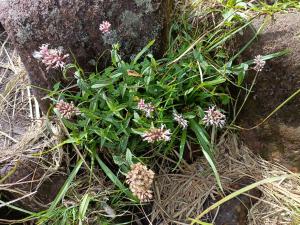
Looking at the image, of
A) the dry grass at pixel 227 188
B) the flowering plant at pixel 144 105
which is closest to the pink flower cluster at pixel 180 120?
the flowering plant at pixel 144 105

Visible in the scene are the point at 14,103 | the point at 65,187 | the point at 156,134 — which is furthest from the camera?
the point at 14,103

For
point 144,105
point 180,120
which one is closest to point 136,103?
point 144,105

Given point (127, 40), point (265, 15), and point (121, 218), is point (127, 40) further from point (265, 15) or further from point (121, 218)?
point (121, 218)

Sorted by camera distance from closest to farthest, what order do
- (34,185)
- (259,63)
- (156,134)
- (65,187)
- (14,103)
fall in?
(156,134)
(259,63)
(65,187)
(34,185)
(14,103)

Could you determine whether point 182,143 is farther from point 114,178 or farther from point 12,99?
point 12,99

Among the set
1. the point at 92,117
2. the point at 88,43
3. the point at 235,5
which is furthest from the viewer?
the point at 235,5

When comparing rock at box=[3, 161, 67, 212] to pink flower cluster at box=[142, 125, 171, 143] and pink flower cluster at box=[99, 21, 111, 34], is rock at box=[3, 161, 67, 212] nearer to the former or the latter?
pink flower cluster at box=[142, 125, 171, 143]

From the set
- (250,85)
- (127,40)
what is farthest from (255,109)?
(127,40)
